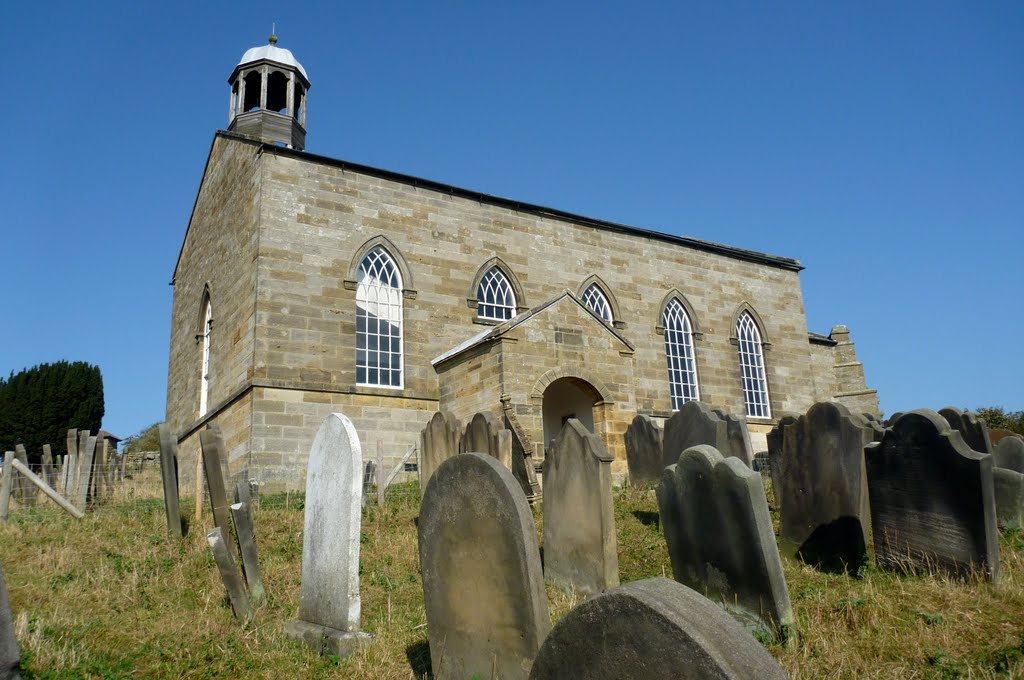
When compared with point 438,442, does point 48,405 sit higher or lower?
higher

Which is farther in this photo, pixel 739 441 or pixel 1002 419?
pixel 1002 419

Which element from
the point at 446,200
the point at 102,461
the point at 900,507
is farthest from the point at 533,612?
the point at 446,200

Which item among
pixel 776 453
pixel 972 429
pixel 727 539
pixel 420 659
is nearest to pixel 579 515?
pixel 727 539

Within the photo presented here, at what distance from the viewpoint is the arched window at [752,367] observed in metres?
22.8

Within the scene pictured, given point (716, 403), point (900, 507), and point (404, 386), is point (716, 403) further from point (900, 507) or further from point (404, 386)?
point (900, 507)

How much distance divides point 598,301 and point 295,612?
15455 millimetres

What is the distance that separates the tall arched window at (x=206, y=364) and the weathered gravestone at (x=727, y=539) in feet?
50.9

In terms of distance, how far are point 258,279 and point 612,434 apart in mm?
8362

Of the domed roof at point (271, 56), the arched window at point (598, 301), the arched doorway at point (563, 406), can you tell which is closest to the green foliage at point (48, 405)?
the domed roof at point (271, 56)

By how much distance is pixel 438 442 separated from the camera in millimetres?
10766

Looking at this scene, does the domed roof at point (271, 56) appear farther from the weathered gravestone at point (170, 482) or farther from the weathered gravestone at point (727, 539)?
the weathered gravestone at point (727, 539)

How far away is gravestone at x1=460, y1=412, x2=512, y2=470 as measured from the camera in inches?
379

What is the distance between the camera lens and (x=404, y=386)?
16781mm

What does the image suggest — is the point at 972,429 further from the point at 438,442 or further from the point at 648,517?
the point at 438,442
